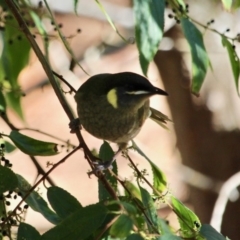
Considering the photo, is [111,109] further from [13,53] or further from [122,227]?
[122,227]

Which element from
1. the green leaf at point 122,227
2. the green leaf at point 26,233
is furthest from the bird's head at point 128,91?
the green leaf at point 122,227

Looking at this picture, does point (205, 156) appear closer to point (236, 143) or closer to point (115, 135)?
point (236, 143)

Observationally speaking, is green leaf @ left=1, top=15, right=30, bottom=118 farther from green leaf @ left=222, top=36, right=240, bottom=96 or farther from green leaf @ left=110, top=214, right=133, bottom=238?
green leaf @ left=110, top=214, right=133, bottom=238

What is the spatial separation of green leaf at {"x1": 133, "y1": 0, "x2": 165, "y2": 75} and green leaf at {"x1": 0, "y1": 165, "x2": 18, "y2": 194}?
0.86 feet

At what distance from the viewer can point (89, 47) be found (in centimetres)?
391

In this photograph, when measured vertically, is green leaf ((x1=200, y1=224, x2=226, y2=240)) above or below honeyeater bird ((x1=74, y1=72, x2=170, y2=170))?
below

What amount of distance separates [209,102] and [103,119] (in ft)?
5.20

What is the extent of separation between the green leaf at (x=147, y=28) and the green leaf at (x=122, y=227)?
0.74ft

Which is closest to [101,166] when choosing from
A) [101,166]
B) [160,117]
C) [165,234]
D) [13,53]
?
[101,166]

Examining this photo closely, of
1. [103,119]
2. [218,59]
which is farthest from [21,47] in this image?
[218,59]

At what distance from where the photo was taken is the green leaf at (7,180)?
987mm

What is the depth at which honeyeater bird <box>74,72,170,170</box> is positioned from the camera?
51.4 inches

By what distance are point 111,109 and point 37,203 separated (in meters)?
0.35

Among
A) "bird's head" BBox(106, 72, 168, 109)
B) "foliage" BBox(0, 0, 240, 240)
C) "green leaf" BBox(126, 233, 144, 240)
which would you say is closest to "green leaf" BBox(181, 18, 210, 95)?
"foliage" BBox(0, 0, 240, 240)
